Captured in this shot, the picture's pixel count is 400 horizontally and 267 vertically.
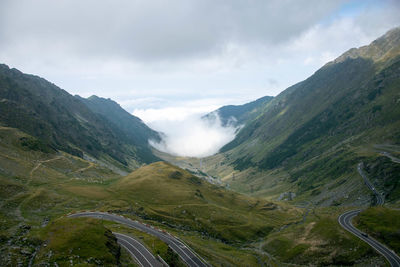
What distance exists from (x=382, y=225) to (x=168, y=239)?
322 ft

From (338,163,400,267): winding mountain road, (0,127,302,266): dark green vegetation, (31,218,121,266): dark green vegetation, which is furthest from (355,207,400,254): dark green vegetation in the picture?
(31,218,121,266): dark green vegetation

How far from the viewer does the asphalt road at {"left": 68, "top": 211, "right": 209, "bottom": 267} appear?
289 feet

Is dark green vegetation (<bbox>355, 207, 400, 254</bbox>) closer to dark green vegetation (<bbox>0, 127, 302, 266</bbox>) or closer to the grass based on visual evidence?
the grass

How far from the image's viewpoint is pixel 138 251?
79.7 m

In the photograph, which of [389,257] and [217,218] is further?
[217,218]

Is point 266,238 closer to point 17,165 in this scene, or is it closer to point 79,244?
point 79,244

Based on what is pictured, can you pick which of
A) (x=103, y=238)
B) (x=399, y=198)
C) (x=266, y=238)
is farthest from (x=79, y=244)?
(x=399, y=198)

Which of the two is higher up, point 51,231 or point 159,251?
point 51,231

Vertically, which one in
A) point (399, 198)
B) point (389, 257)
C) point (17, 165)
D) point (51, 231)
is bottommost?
point (399, 198)

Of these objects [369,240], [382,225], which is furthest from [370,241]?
[382,225]

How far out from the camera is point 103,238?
74.1 meters

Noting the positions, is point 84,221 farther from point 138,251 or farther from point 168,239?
point 168,239

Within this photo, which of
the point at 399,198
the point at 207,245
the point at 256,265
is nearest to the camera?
the point at 256,265

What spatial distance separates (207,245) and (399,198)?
6016 inches
